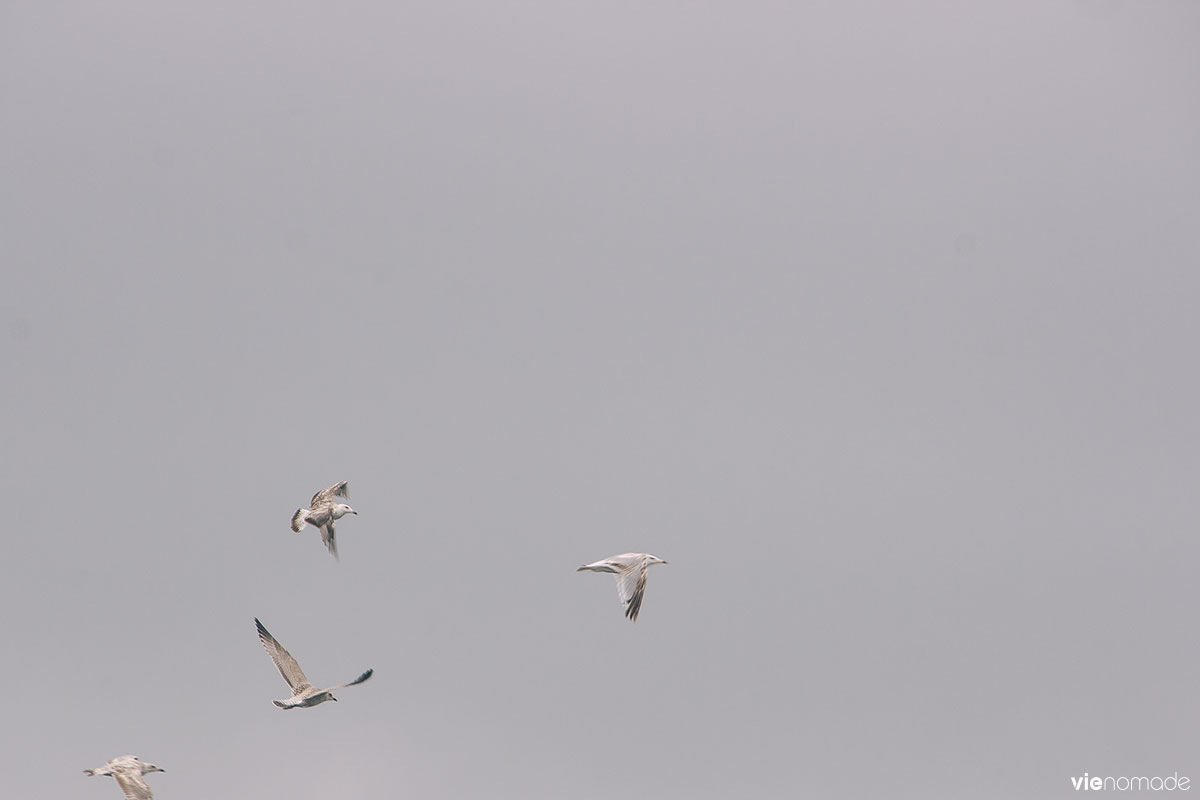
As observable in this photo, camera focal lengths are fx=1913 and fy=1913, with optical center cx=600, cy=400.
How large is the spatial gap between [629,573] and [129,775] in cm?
2770

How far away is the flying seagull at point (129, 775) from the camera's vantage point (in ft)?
321

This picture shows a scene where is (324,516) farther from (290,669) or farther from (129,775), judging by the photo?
(129,775)

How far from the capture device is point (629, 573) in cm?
9906

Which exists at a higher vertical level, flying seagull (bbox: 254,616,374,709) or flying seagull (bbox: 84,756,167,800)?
flying seagull (bbox: 254,616,374,709)

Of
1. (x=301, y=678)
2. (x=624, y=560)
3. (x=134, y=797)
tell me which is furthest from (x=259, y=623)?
(x=624, y=560)

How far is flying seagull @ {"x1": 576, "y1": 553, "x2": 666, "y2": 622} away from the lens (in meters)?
97.6

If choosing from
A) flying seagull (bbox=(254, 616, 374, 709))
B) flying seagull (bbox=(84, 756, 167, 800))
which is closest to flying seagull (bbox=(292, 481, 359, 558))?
flying seagull (bbox=(254, 616, 374, 709))

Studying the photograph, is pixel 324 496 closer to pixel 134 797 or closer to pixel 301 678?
pixel 301 678

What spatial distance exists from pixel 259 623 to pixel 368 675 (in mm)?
16484

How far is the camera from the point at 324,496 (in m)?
107

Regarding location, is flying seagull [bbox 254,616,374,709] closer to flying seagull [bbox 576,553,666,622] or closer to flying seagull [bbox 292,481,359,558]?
flying seagull [bbox 292,481,359,558]

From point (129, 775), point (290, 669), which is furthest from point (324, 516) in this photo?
point (129, 775)

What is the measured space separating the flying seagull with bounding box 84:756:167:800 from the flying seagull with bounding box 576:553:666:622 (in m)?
25.3

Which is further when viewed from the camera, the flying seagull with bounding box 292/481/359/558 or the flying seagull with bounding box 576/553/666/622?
the flying seagull with bounding box 292/481/359/558
